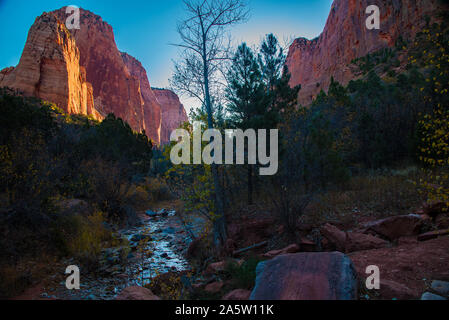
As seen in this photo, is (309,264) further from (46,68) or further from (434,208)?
(46,68)

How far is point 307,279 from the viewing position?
105 inches

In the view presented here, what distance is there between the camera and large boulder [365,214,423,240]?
5.20 m

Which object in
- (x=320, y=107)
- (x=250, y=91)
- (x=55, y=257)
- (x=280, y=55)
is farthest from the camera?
(x=320, y=107)

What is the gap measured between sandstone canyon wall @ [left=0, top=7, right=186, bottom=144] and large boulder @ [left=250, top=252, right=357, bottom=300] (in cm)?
648

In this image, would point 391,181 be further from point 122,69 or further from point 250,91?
point 122,69

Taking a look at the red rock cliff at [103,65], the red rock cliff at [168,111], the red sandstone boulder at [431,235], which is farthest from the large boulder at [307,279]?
the red rock cliff at [168,111]

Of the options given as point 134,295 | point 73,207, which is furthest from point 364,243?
point 73,207

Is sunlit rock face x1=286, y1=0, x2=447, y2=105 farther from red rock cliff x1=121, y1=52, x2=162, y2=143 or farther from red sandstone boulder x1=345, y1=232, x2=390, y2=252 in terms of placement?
red rock cliff x1=121, y1=52, x2=162, y2=143

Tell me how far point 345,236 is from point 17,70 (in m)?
42.1

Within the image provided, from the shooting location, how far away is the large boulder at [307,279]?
8.06 ft

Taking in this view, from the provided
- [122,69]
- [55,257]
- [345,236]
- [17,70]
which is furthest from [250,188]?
[122,69]

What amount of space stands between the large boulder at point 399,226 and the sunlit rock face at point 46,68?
39890mm

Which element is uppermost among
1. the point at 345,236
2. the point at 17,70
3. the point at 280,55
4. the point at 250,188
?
the point at 17,70

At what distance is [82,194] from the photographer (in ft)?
33.2
